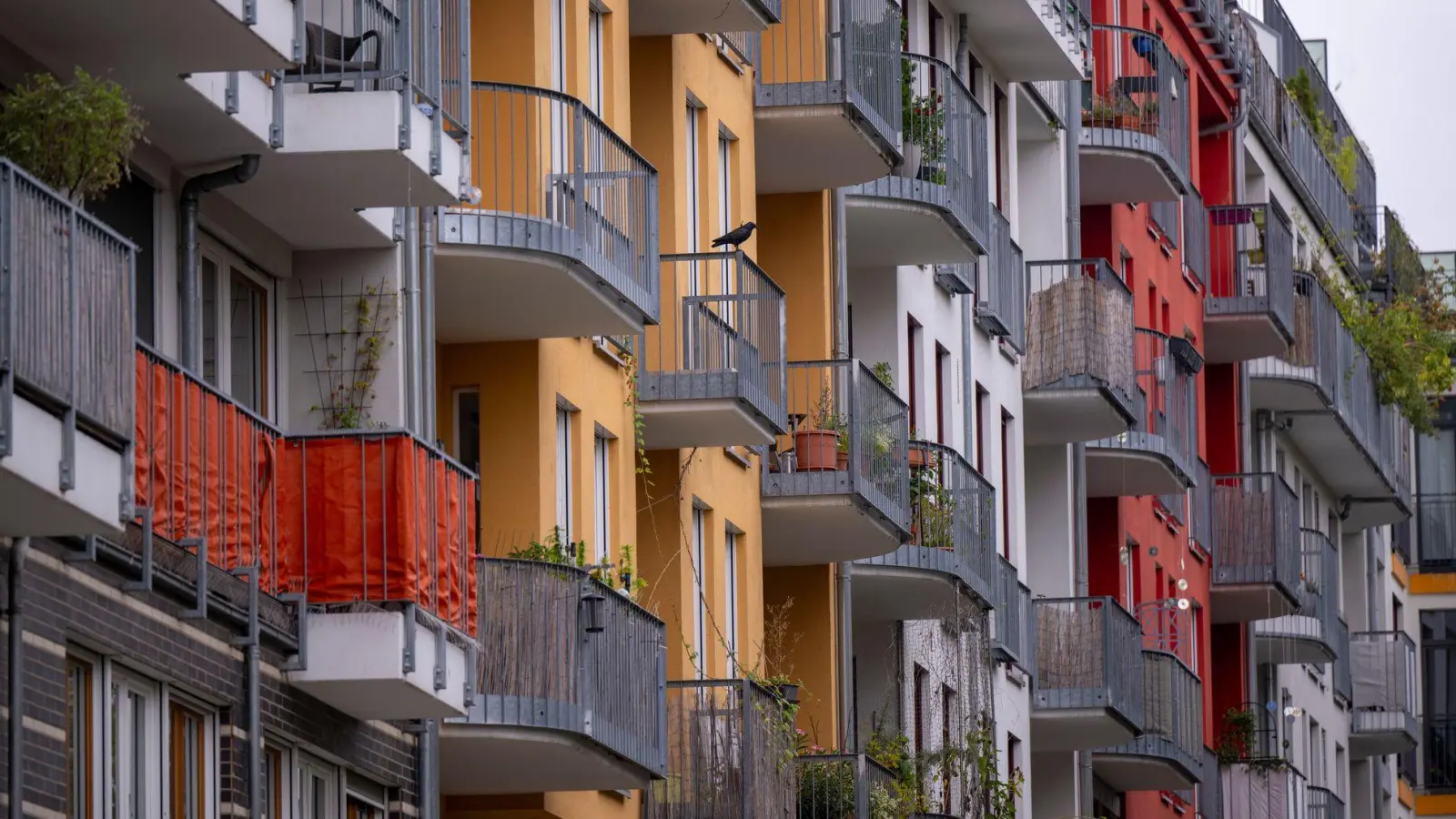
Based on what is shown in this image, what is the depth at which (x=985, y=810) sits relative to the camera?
33.4 metres

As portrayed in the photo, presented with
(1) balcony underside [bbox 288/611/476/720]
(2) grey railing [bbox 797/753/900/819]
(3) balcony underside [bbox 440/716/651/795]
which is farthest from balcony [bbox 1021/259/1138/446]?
(1) balcony underside [bbox 288/611/476/720]

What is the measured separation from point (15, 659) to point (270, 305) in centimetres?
574

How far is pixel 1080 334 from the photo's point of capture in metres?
39.9

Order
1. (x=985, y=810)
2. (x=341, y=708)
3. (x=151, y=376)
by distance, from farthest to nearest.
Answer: (x=985, y=810) → (x=341, y=708) → (x=151, y=376)

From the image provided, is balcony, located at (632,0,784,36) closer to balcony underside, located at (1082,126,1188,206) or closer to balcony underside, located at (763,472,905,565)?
balcony underside, located at (763,472,905,565)

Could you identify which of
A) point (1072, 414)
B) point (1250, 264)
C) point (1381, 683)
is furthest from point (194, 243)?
point (1381, 683)

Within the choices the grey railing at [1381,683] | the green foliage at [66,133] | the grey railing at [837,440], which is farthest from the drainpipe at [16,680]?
the grey railing at [1381,683]

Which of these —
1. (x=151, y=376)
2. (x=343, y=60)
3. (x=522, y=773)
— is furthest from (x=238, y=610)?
(x=522, y=773)

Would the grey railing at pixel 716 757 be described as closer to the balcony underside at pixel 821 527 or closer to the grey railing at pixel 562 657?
the grey railing at pixel 562 657

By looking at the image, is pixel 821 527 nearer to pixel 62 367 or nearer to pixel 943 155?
pixel 943 155

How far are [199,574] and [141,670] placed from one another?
57 centimetres

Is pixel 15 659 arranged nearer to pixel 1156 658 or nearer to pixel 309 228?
pixel 309 228

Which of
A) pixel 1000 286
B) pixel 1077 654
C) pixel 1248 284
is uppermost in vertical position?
pixel 1248 284

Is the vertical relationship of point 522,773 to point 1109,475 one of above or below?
below
